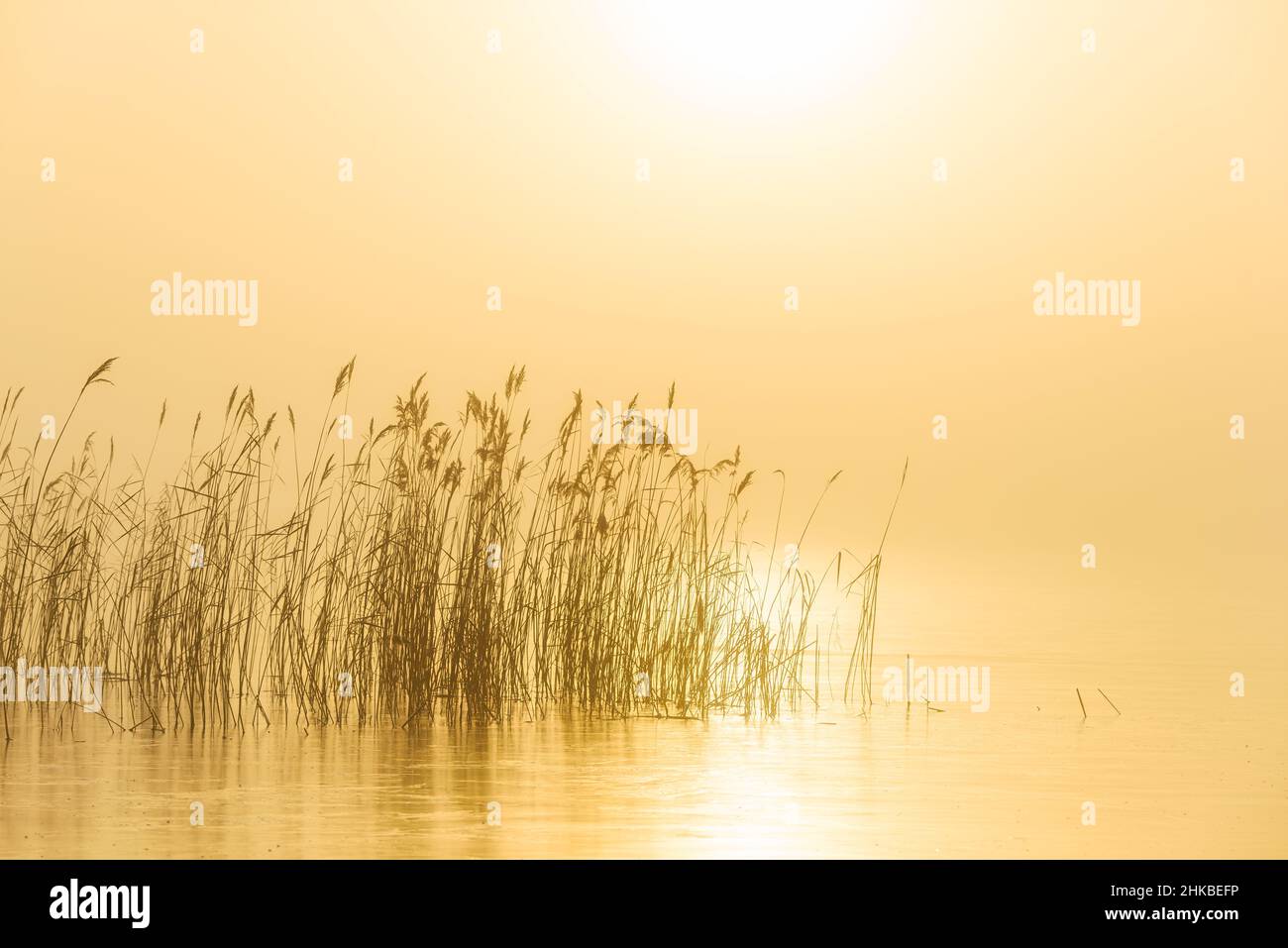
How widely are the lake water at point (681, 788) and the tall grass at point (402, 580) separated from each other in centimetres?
27

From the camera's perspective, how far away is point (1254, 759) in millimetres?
5023

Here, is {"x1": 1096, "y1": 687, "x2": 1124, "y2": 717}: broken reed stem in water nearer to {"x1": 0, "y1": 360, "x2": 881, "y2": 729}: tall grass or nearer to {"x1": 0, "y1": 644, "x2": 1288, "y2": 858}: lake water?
{"x1": 0, "y1": 644, "x2": 1288, "y2": 858}: lake water

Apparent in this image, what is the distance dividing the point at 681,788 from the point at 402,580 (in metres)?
1.71

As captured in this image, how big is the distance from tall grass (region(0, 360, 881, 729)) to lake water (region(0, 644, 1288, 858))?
10.5 inches

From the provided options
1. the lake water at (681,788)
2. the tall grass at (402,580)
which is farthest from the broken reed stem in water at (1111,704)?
the tall grass at (402,580)

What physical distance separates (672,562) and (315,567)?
4.86 ft

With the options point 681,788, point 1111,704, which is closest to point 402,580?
point 681,788

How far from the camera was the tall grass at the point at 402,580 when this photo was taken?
5578mm

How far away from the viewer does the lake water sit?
12.5 ft

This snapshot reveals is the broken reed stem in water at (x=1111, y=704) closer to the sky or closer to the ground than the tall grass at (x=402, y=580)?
closer to the ground

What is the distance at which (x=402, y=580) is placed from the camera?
564cm

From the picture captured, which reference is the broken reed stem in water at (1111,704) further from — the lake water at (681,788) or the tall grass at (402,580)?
the tall grass at (402,580)

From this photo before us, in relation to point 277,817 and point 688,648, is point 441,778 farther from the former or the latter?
point 688,648

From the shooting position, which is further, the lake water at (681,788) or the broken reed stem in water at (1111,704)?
the broken reed stem in water at (1111,704)
